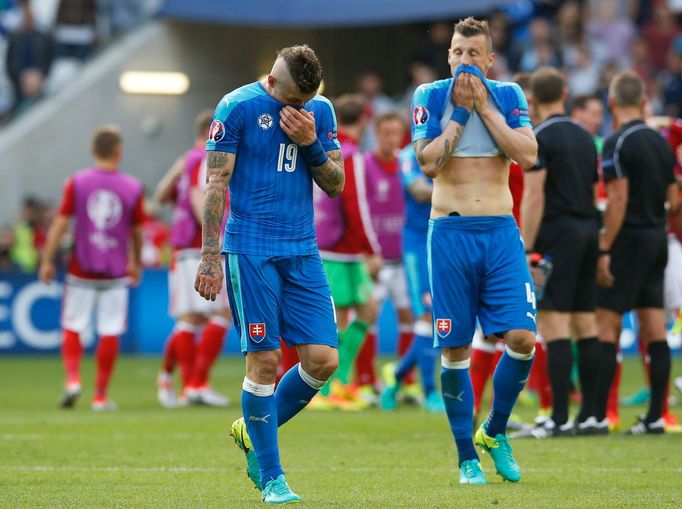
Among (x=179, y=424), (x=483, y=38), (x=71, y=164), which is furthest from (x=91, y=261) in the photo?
(x=71, y=164)

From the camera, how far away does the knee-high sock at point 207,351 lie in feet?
44.3

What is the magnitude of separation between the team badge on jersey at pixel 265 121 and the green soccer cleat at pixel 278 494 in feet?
5.59

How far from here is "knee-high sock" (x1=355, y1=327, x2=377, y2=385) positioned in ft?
45.5

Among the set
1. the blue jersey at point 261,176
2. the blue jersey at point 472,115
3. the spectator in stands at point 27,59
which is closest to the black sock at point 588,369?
the blue jersey at point 472,115

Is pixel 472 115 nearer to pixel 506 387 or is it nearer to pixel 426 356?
pixel 506 387

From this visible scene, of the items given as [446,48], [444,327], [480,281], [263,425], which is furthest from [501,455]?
[446,48]

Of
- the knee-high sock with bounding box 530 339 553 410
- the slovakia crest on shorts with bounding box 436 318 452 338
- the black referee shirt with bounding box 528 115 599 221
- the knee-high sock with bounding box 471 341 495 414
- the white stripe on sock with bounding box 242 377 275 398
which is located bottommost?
the knee-high sock with bounding box 530 339 553 410

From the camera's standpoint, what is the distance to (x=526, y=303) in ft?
25.4

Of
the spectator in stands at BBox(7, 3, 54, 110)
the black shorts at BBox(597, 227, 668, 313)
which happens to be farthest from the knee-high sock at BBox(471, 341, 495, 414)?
the spectator in stands at BBox(7, 3, 54, 110)

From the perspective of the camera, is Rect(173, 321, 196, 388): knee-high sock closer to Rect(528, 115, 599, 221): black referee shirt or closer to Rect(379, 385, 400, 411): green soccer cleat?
Rect(379, 385, 400, 411): green soccer cleat

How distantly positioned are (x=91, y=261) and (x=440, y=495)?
6.67 meters

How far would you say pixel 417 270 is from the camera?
1259cm

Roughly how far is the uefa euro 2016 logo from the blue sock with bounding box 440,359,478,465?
6.18m

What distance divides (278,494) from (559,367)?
11.6 feet
